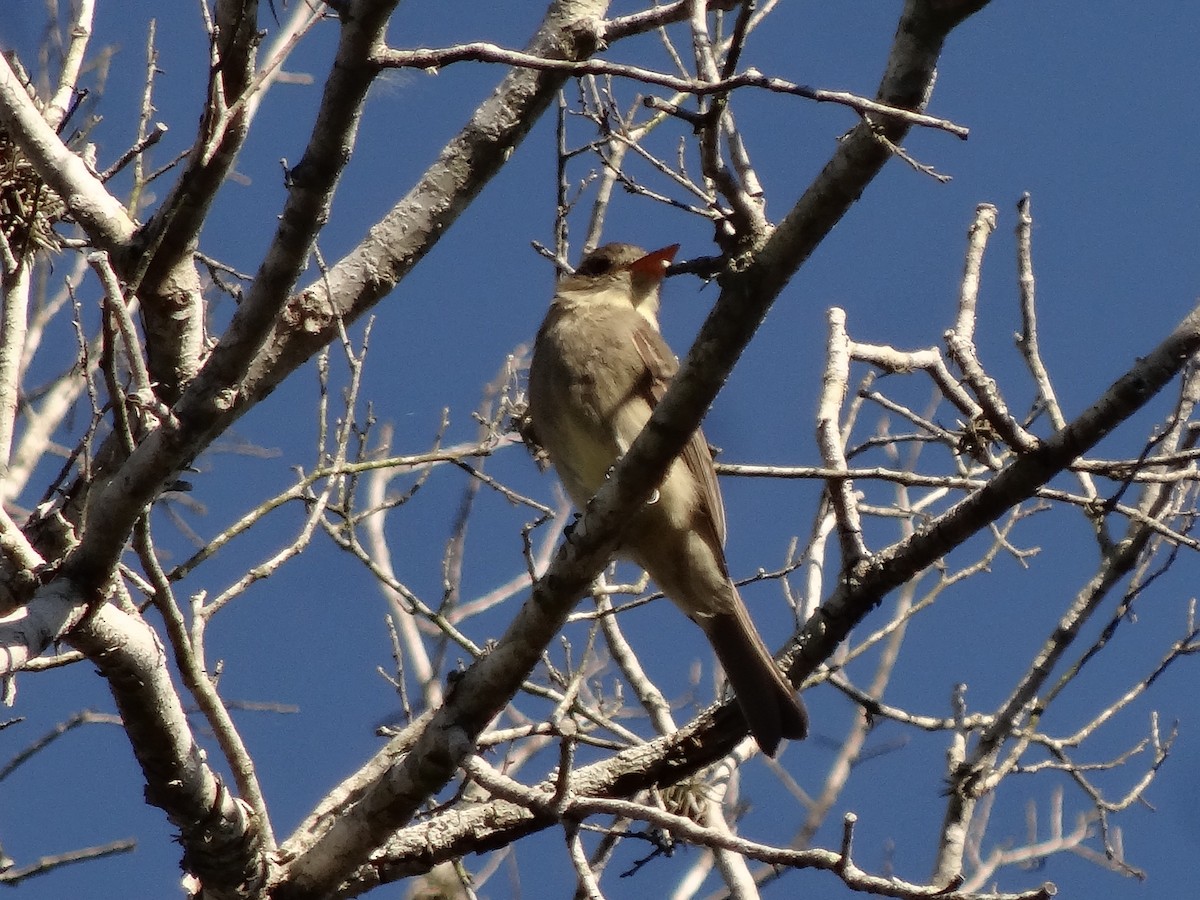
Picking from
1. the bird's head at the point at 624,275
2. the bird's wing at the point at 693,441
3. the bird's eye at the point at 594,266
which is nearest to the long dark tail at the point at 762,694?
the bird's wing at the point at 693,441

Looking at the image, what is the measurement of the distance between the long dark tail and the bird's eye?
2.13 m

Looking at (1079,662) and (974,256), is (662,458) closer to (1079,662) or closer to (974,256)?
(974,256)

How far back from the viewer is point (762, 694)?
16.8 ft

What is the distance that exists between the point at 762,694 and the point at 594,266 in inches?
106

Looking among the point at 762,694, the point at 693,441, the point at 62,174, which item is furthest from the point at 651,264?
the point at 62,174

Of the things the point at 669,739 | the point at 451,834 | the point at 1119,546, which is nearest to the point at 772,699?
the point at 669,739

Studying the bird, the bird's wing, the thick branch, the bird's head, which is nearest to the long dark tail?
the bird

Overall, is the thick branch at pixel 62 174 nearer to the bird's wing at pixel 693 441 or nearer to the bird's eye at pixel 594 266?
the bird's wing at pixel 693 441

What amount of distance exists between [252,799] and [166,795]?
1.00 feet

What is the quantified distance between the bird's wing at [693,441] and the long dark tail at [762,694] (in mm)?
570

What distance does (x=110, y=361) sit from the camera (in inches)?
128

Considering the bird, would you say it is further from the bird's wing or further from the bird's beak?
the bird's beak

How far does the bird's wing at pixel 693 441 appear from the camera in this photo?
5863 mm

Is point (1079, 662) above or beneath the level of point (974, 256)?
beneath
